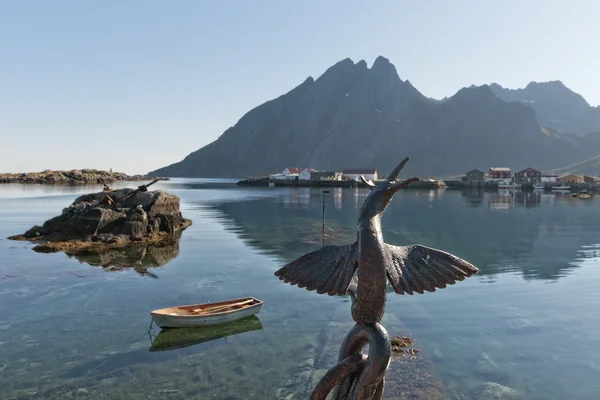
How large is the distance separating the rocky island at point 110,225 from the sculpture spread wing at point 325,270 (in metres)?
34.6

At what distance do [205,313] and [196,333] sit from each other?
0.93m

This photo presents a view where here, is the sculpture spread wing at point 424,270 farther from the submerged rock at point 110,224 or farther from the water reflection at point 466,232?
the submerged rock at point 110,224

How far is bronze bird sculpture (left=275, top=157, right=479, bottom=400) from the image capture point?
6.29 metres

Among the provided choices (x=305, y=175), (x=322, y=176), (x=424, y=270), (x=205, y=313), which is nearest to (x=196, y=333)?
(x=205, y=313)

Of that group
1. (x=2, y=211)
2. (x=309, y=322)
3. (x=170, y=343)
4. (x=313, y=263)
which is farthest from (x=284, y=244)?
(x=2, y=211)

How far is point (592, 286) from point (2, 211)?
76.9 m

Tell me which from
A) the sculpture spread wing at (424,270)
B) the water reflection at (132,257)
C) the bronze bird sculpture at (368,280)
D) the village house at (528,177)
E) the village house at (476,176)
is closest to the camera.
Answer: the bronze bird sculpture at (368,280)

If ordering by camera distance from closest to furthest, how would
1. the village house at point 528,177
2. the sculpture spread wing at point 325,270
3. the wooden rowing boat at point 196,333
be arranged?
the sculpture spread wing at point 325,270, the wooden rowing boat at point 196,333, the village house at point 528,177

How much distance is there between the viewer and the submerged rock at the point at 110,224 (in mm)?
38406

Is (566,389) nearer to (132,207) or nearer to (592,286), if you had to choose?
(592,286)

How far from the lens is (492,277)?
29328mm

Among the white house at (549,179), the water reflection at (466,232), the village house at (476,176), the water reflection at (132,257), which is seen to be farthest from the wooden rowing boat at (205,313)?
the white house at (549,179)

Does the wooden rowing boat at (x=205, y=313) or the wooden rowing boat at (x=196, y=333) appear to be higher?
the wooden rowing boat at (x=205, y=313)

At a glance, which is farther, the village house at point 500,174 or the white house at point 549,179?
the village house at point 500,174
